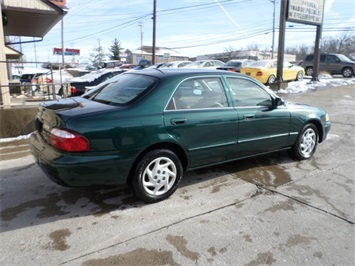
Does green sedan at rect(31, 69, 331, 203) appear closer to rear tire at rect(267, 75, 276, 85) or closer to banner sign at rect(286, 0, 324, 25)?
banner sign at rect(286, 0, 324, 25)

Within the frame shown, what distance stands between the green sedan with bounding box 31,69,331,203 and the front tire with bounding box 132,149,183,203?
11 millimetres

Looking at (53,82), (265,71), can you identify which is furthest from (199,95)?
(265,71)

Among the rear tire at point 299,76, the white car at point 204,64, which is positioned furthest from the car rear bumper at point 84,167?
the rear tire at point 299,76

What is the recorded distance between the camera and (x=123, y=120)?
318cm

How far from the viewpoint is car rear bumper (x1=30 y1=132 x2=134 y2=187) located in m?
3.00

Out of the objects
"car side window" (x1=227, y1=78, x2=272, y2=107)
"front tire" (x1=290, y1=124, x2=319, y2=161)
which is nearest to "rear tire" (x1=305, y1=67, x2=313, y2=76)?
"front tire" (x1=290, y1=124, x2=319, y2=161)

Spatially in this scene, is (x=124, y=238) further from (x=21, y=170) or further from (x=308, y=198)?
(x=21, y=170)

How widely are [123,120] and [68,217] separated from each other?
3.92 feet

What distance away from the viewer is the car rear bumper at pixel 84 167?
3.00 meters

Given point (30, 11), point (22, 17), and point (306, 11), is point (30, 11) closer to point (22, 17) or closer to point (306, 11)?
point (22, 17)

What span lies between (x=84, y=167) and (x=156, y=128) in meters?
0.86

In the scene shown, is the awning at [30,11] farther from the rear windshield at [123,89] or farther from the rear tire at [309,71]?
the rear tire at [309,71]

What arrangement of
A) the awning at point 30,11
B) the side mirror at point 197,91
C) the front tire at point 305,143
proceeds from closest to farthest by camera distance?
the side mirror at point 197,91
the front tire at point 305,143
the awning at point 30,11

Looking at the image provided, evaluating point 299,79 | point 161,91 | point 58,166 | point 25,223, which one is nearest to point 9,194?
point 25,223
